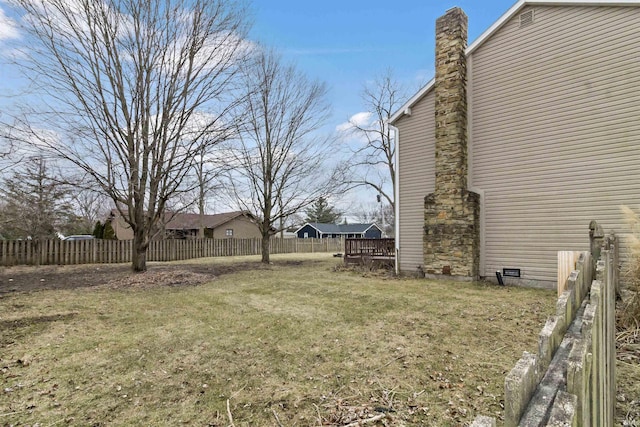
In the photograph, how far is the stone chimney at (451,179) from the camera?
28.1 feet

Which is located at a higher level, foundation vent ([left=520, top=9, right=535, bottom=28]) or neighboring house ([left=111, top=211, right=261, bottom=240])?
foundation vent ([left=520, top=9, right=535, bottom=28])

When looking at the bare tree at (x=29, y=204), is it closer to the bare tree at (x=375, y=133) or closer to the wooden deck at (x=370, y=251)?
the wooden deck at (x=370, y=251)

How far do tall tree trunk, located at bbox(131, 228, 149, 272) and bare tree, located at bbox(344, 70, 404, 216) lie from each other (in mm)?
14266

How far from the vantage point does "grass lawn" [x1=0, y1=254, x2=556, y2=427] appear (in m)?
2.72

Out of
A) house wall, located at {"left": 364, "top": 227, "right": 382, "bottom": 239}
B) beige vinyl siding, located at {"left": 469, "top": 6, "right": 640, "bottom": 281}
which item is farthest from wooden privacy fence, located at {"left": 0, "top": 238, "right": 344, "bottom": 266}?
house wall, located at {"left": 364, "top": 227, "right": 382, "bottom": 239}

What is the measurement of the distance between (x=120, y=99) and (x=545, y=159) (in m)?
10.9

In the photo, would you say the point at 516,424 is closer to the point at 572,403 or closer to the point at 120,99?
the point at 572,403

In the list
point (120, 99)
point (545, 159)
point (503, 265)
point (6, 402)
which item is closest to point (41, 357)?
point (6, 402)

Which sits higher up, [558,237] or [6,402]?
[558,237]

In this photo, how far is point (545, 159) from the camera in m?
7.81

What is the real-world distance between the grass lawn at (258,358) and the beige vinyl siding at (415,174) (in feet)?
11.8

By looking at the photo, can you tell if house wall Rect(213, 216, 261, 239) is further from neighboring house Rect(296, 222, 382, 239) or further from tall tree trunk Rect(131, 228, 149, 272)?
tall tree trunk Rect(131, 228, 149, 272)

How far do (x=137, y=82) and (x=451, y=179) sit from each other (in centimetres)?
881

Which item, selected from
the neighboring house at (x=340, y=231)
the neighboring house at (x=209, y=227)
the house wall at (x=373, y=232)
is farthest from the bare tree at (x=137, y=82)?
the house wall at (x=373, y=232)
